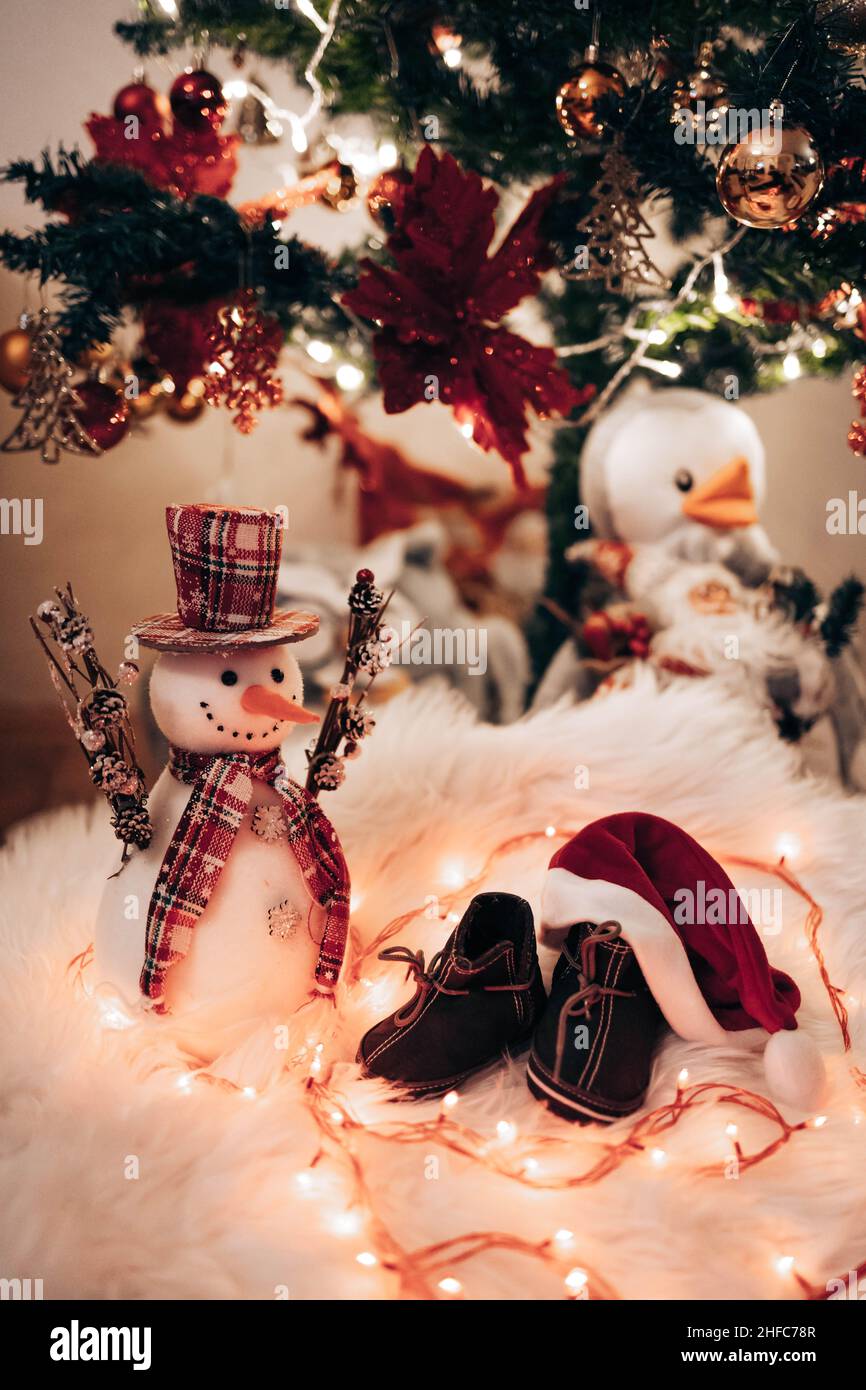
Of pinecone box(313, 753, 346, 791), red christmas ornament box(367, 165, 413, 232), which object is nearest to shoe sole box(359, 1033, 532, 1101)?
pinecone box(313, 753, 346, 791)

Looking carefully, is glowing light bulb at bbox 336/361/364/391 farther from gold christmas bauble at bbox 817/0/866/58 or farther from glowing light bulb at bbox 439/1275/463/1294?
glowing light bulb at bbox 439/1275/463/1294

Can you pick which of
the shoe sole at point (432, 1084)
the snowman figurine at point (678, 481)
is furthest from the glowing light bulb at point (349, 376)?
the shoe sole at point (432, 1084)

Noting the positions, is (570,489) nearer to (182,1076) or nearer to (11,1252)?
(182,1076)

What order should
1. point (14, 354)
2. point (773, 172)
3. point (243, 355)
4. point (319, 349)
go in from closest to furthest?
1. point (773, 172)
2. point (243, 355)
3. point (14, 354)
4. point (319, 349)

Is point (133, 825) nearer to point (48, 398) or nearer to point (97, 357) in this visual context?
point (48, 398)

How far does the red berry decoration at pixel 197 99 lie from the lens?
988 millimetres

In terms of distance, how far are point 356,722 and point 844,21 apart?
613mm

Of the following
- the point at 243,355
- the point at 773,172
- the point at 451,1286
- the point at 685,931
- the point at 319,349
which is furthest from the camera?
the point at 319,349

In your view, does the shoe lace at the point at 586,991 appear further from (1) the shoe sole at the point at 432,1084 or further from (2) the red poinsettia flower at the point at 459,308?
(2) the red poinsettia flower at the point at 459,308

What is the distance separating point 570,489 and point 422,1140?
0.98 metres

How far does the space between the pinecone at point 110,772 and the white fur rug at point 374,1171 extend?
0.17m

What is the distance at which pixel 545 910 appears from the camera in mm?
875

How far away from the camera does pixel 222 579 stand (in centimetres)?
81

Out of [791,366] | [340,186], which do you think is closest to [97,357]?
[340,186]
